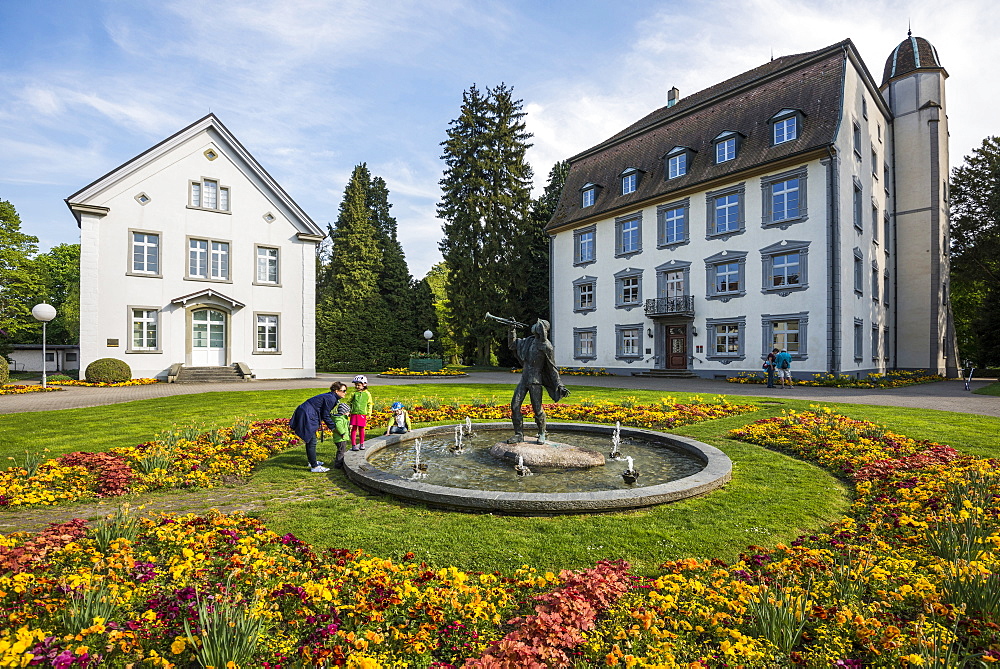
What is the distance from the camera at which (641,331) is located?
33281 mm

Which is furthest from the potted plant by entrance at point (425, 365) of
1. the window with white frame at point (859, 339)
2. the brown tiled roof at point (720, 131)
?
the window with white frame at point (859, 339)

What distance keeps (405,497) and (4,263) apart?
4577 cm

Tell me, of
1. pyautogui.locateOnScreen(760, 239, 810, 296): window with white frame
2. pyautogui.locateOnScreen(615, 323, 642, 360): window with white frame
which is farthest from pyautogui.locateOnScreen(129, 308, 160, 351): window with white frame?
pyautogui.locateOnScreen(760, 239, 810, 296): window with white frame

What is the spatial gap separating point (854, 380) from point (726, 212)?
11207mm

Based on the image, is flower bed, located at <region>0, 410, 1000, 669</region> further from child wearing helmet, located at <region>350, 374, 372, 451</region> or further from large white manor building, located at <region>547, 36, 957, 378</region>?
large white manor building, located at <region>547, 36, 957, 378</region>

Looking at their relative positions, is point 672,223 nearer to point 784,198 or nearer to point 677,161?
point 677,161

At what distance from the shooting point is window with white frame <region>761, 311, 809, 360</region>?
2594 cm

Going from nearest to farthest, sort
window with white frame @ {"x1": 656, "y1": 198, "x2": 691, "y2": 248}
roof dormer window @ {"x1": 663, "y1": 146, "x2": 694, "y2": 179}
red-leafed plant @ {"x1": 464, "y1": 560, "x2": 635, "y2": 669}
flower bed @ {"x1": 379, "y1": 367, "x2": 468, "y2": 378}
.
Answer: red-leafed plant @ {"x1": 464, "y1": 560, "x2": 635, "y2": 669} → flower bed @ {"x1": 379, "y1": 367, "x2": 468, "y2": 378} → window with white frame @ {"x1": 656, "y1": 198, "x2": 691, "y2": 248} → roof dormer window @ {"x1": 663, "y1": 146, "x2": 694, "y2": 179}

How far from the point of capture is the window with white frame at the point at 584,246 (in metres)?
37.2

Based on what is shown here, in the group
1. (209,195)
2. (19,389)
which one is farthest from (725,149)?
(19,389)

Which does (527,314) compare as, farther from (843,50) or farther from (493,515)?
(493,515)

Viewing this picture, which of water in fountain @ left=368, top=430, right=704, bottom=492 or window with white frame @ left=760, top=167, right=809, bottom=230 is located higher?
window with white frame @ left=760, top=167, right=809, bottom=230

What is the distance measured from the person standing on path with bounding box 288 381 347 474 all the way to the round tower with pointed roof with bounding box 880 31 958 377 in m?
37.5

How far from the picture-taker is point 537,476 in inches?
305
